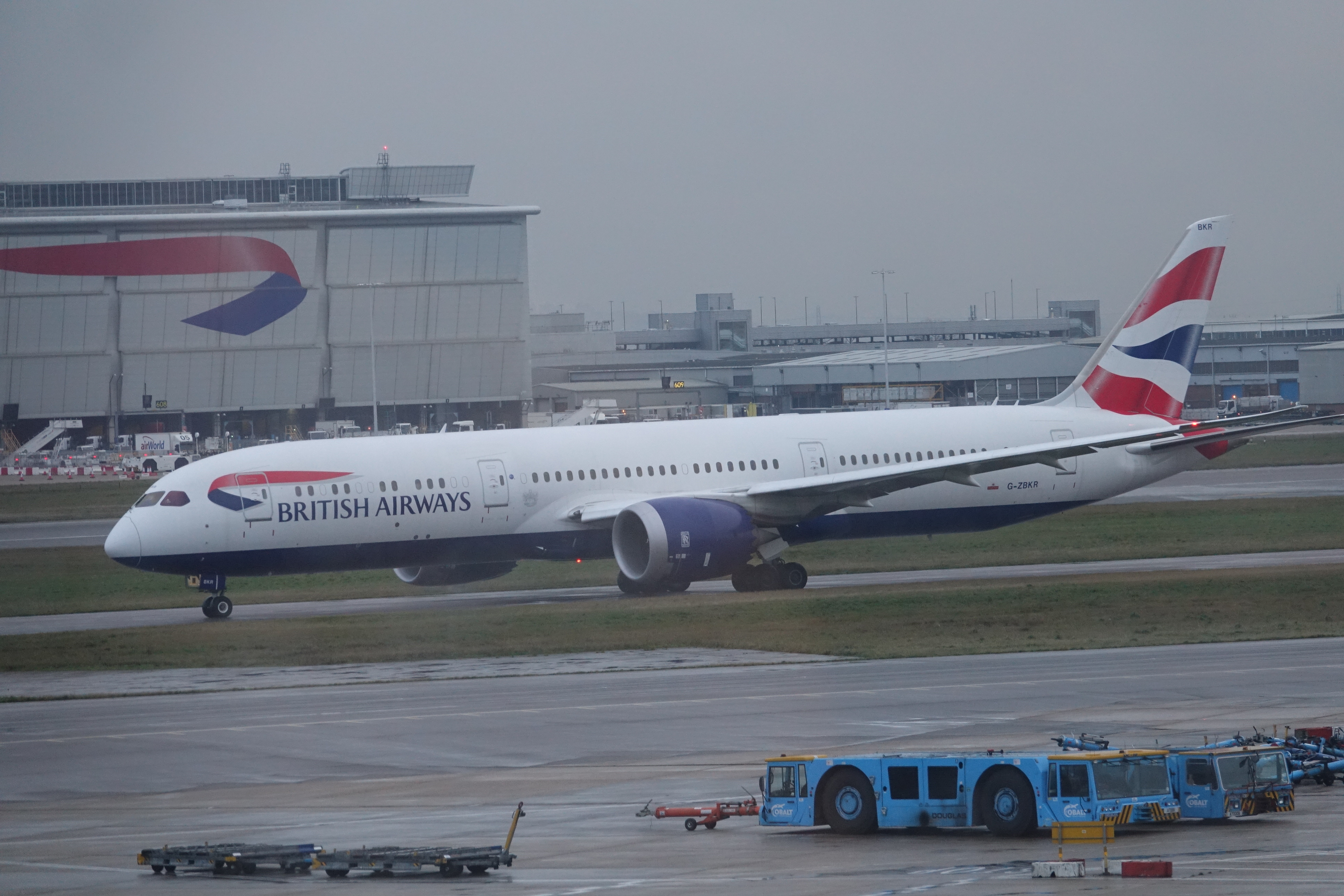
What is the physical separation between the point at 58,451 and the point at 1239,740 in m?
105

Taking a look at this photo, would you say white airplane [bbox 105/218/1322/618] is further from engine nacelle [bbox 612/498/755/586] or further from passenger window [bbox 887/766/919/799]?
passenger window [bbox 887/766/919/799]

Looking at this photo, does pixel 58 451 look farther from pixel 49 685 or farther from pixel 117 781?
pixel 117 781

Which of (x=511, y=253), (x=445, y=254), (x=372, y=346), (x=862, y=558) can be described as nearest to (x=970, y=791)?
(x=862, y=558)

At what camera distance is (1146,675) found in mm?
29234

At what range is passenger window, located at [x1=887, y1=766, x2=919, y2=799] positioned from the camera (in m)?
17.7

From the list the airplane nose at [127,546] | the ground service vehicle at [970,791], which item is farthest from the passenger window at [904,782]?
the airplane nose at [127,546]

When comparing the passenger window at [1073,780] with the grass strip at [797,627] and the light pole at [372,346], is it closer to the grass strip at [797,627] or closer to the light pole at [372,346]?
the grass strip at [797,627]

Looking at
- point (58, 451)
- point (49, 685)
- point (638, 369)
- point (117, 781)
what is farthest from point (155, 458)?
point (117, 781)

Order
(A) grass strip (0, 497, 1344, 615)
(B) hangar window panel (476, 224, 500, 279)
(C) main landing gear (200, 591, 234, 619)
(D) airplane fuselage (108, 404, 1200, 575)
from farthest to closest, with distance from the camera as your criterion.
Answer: (B) hangar window panel (476, 224, 500, 279) < (A) grass strip (0, 497, 1344, 615) < (C) main landing gear (200, 591, 234, 619) < (D) airplane fuselage (108, 404, 1200, 575)

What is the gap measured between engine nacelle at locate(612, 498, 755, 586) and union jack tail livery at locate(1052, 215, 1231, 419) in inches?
549

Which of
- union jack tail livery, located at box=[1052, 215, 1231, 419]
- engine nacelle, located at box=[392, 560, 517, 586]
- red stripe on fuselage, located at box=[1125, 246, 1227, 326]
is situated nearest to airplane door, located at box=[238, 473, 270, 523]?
engine nacelle, located at box=[392, 560, 517, 586]

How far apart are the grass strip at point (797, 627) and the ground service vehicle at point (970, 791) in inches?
Answer: 598

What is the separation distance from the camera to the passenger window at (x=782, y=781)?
18.2m

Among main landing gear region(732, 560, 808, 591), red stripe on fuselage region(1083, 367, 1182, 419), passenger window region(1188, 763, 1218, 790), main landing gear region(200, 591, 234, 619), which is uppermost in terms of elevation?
red stripe on fuselage region(1083, 367, 1182, 419)
